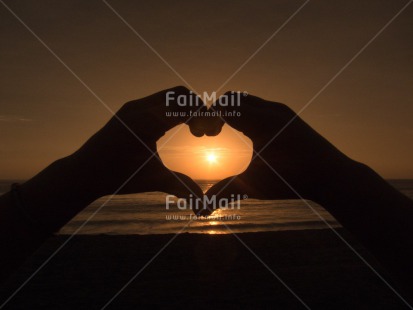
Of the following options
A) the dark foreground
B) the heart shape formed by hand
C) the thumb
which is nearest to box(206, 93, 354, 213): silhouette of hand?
the heart shape formed by hand

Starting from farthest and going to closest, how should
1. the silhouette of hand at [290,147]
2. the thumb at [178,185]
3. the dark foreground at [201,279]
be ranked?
the dark foreground at [201,279]
the thumb at [178,185]
the silhouette of hand at [290,147]

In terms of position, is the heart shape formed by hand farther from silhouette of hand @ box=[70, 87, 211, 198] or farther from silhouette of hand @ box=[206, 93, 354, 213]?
silhouette of hand @ box=[70, 87, 211, 198]

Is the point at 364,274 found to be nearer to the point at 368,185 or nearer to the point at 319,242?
the point at 319,242

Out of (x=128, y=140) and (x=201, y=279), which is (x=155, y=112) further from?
(x=201, y=279)

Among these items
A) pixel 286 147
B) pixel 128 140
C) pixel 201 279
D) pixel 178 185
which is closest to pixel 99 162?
pixel 128 140

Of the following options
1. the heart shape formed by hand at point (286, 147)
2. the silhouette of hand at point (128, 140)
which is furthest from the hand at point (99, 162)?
the heart shape formed by hand at point (286, 147)

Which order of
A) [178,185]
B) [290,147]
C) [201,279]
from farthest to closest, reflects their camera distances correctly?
[201,279] < [178,185] < [290,147]

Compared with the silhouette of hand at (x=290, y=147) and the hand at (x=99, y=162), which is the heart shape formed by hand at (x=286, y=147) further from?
the hand at (x=99, y=162)
